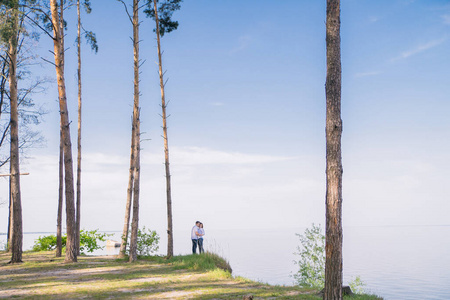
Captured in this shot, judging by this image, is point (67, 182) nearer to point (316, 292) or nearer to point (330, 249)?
point (316, 292)

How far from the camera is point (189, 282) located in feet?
43.3

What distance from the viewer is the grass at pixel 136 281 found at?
11.1 meters

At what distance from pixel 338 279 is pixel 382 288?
980 inches

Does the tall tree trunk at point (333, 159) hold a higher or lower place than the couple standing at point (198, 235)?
higher

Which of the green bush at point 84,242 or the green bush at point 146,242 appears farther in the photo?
the green bush at point 84,242

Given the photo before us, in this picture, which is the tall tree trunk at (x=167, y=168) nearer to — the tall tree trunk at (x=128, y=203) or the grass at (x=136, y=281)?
the grass at (x=136, y=281)

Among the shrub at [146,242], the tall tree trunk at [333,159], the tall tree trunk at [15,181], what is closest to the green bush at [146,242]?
the shrub at [146,242]

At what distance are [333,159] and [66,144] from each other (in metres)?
12.8

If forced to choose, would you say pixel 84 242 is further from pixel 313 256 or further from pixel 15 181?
pixel 313 256

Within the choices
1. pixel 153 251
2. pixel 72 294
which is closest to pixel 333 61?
pixel 72 294

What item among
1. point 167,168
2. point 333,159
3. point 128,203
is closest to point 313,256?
point 167,168

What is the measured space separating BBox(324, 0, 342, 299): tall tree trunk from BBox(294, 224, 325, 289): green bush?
9.94 m

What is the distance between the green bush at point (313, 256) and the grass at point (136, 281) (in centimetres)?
382

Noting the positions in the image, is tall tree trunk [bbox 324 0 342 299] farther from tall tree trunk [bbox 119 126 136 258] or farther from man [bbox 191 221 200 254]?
tall tree trunk [bbox 119 126 136 258]
